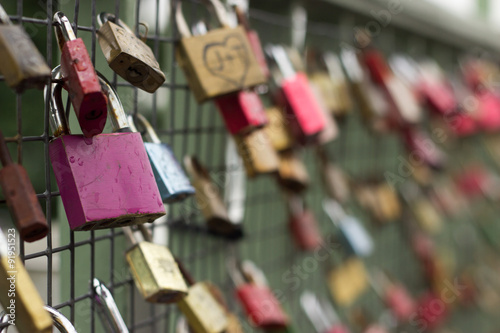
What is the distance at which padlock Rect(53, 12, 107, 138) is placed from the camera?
0.46 meters

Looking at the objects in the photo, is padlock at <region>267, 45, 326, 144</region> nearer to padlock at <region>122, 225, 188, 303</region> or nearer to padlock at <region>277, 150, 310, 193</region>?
padlock at <region>277, 150, 310, 193</region>

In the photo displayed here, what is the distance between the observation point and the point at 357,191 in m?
1.37

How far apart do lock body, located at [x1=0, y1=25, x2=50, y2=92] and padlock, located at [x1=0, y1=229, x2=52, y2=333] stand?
0.12 m

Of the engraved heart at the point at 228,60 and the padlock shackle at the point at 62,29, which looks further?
the engraved heart at the point at 228,60

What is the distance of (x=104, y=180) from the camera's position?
1.64 feet

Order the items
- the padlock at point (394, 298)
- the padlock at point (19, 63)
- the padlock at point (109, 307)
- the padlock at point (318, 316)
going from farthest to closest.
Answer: the padlock at point (394, 298) → the padlock at point (318, 316) → the padlock at point (109, 307) → the padlock at point (19, 63)

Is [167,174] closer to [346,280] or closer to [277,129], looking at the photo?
[277,129]

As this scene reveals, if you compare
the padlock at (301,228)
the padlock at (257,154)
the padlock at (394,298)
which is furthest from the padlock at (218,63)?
the padlock at (394,298)

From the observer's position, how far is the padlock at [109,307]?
583 millimetres

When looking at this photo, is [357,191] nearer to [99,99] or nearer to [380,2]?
[380,2]

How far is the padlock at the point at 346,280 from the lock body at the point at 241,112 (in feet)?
2.06

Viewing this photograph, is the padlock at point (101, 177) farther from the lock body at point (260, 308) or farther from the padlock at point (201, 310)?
the lock body at point (260, 308)

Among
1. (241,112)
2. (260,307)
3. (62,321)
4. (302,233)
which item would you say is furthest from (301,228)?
(62,321)

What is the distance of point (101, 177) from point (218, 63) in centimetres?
25
